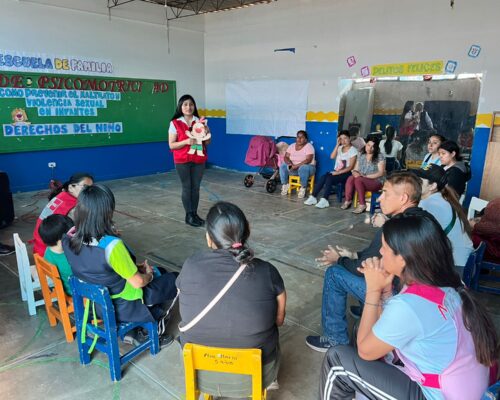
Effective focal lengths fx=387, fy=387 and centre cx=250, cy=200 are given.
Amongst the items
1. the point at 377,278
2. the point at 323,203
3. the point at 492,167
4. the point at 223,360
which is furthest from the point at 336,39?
the point at 223,360

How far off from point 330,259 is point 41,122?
19.1 feet

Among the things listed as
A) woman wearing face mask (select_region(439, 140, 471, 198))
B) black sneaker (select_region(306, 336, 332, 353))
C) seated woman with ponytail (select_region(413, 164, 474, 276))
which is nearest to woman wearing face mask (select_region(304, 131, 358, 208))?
woman wearing face mask (select_region(439, 140, 471, 198))

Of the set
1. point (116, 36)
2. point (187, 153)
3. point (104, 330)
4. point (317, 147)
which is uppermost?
point (116, 36)

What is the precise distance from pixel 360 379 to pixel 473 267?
1696mm

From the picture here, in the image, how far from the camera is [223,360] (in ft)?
4.66

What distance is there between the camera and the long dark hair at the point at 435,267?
1.20 metres

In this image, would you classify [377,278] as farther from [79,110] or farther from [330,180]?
[79,110]

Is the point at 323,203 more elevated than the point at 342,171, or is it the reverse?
the point at 342,171

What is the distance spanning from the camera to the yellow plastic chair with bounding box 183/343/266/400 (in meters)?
1.40

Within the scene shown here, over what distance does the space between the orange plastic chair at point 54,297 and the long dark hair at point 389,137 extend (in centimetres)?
507


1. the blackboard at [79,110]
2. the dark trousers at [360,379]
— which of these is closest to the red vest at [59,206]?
the dark trousers at [360,379]

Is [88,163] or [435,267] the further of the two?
[88,163]

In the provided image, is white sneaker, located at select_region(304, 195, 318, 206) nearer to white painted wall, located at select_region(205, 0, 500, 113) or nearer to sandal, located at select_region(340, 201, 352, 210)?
sandal, located at select_region(340, 201, 352, 210)

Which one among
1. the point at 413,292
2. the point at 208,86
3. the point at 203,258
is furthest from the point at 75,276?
the point at 208,86
